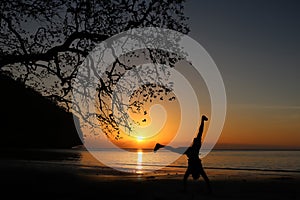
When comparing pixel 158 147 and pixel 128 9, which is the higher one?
pixel 128 9

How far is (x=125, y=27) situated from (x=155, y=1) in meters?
1.70

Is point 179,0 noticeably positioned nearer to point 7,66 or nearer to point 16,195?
point 7,66

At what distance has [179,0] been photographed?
54.1 feet

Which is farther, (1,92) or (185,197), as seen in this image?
(1,92)

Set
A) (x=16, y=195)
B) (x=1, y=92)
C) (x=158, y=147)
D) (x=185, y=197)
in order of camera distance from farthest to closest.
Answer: (x=1, y=92) → (x=185, y=197) → (x=16, y=195) → (x=158, y=147)

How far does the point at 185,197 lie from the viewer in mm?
17828

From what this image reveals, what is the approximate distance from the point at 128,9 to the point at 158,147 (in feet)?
20.5

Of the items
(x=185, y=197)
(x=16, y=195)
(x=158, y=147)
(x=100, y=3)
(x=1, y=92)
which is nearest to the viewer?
(x=158, y=147)

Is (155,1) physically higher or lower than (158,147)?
higher

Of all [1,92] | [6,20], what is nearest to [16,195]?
[6,20]

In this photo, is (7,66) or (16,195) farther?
(7,66)

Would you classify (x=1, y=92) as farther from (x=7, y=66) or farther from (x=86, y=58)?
(x=86, y=58)

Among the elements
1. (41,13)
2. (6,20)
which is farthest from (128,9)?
(6,20)

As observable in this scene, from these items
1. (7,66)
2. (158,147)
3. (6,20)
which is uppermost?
(6,20)
